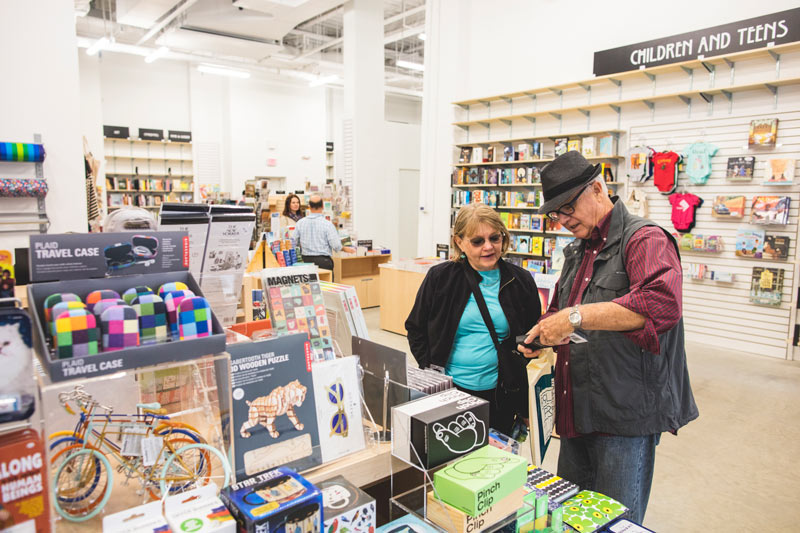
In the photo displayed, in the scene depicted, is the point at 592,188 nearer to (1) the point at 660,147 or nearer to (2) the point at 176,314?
(2) the point at 176,314

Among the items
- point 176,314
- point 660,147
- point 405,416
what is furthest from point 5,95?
point 660,147

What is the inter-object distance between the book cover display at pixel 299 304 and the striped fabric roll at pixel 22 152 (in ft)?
12.0

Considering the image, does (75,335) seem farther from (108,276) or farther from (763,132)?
(763,132)

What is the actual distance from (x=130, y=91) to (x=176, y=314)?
47.7ft

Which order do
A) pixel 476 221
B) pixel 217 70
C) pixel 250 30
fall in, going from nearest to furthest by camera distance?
pixel 476 221 → pixel 250 30 → pixel 217 70

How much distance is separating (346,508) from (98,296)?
0.78 metres

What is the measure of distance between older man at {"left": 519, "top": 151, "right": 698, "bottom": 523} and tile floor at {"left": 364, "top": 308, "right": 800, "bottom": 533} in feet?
4.44

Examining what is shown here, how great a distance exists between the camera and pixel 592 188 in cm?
190

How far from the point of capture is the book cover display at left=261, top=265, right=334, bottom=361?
162cm

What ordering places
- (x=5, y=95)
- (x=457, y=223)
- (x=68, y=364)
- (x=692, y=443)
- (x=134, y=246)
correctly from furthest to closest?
(x=5, y=95), (x=692, y=443), (x=457, y=223), (x=134, y=246), (x=68, y=364)

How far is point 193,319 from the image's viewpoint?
117 cm

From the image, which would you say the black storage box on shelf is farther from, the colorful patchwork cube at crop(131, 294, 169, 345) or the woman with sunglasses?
the woman with sunglasses

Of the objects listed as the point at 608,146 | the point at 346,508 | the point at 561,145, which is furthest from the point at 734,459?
the point at 561,145

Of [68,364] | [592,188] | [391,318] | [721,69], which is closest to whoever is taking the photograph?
[68,364]
